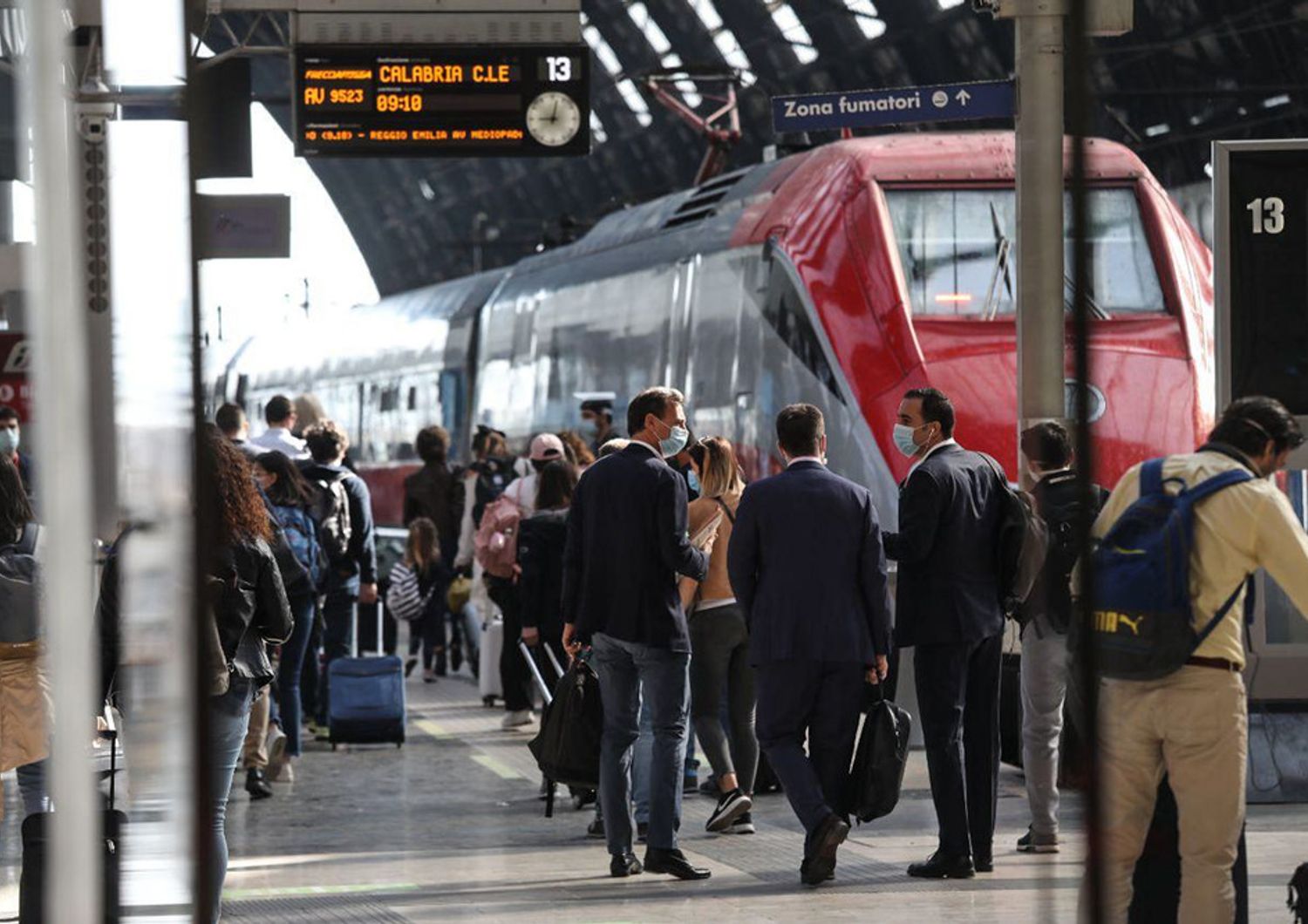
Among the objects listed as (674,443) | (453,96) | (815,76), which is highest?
(815,76)

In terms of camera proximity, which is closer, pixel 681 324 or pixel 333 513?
pixel 333 513

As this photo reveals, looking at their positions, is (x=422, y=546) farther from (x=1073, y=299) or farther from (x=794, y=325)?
(x=1073, y=299)

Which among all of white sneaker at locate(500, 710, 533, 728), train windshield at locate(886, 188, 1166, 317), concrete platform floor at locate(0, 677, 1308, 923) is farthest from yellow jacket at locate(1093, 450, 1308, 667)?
train windshield at locate(886, 188, 1166, 317)

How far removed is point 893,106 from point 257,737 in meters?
4.01

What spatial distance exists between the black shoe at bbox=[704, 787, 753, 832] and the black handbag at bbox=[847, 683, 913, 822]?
49.2 inches

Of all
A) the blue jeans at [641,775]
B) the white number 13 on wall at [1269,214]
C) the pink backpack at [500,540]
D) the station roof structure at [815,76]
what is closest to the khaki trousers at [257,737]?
the pink backpack at [500,540]

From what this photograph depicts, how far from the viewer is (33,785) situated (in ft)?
26.3

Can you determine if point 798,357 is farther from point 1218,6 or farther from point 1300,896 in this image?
point 1218,6

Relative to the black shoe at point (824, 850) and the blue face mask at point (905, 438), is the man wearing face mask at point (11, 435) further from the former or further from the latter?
the black shoe at point (824, 850)

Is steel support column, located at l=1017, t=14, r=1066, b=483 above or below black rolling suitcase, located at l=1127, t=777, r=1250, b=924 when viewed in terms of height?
above

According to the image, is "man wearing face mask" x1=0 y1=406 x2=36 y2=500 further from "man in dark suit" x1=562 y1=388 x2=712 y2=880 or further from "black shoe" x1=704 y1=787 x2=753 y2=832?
"man in dark suit" x1=562 y1=388 x2=712 y2=880

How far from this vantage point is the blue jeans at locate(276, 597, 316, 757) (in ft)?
38.9

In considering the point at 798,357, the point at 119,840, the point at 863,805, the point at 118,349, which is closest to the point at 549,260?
the point at 798,357

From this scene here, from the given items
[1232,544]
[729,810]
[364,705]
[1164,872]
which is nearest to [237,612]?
[1164,872]
